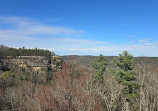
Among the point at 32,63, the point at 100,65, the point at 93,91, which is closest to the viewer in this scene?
the point at 93,91

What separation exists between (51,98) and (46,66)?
1432 inches

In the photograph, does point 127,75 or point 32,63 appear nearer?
point 127,75

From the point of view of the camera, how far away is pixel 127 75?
1616cm

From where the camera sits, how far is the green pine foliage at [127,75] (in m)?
16.0

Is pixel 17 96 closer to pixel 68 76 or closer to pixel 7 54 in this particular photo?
pixel 68 76

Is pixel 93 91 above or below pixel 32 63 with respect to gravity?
below

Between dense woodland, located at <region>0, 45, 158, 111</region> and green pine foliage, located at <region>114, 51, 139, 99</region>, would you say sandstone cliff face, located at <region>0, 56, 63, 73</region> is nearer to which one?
dense woodland, located at <region>0, 45, 158, 111</region>

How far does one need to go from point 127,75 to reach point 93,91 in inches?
208

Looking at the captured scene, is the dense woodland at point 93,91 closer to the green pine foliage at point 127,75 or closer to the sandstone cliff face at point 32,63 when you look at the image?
the green pine foliage at point 127,75

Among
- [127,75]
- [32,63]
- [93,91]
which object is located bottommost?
[93,91]

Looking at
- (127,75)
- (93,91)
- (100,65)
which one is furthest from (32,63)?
(127,75)

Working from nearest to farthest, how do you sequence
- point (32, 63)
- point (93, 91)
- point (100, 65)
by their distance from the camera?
point (93, 91), point (100, 65), point (32, 63)

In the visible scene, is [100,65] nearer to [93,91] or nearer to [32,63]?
[93,91]

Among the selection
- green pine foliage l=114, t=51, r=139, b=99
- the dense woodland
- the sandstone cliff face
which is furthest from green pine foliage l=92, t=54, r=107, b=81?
the sandstone cliff face
